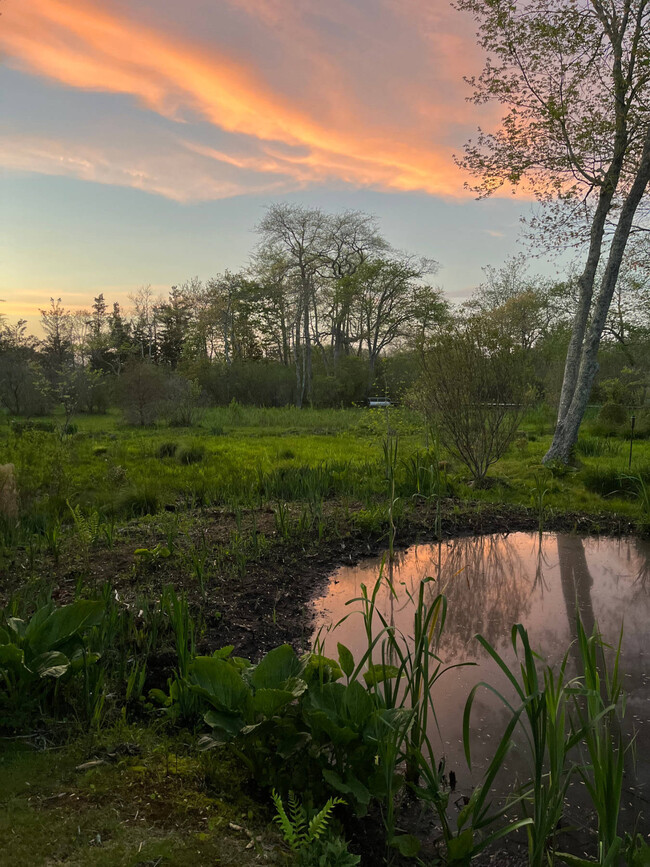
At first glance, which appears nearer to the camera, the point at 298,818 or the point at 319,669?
the point at 298,818

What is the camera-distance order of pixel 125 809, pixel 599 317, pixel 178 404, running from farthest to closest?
pixel 178 404 → pixel 599 317 → pixel 125 809

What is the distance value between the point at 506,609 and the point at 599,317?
24.0ft

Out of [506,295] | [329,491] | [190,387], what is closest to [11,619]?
[329,491]

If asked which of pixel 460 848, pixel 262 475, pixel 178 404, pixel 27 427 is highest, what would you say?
pixel 178 404

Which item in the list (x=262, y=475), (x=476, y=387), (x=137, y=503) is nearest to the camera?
(x=137, y=503)

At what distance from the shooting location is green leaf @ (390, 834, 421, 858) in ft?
6.22

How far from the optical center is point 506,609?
4387mm

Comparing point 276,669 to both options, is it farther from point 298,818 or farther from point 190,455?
point 190,455

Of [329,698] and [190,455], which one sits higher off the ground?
[190,455]

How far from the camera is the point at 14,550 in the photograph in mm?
4668

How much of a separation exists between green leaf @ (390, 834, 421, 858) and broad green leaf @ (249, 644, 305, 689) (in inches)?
25.8

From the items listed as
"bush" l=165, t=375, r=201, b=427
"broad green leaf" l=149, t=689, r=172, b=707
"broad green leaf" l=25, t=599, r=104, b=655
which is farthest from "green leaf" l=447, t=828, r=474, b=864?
"bush" l=165, t=375, r=201, b=427

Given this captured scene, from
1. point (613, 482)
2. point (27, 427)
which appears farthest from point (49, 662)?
point (27, 427)

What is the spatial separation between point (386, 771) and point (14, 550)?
3885mm
